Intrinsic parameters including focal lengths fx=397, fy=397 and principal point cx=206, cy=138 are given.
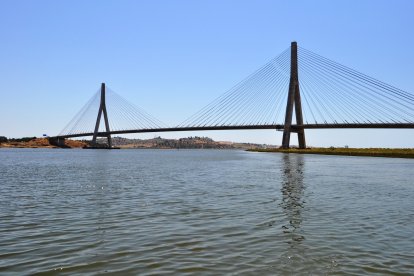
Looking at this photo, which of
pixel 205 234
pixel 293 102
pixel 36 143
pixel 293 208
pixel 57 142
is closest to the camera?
pixel 205 234

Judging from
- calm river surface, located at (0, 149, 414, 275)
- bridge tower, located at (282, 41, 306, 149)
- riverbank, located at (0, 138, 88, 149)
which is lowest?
calm river surface, located at (0, 149, 414, 275)

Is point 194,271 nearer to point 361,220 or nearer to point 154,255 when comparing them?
point 154,255

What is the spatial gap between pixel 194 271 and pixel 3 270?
334 centimetres

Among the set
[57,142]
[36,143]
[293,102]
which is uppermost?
[293,102]

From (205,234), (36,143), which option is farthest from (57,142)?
(205,234)

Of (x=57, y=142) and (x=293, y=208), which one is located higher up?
(x=57, y=142)

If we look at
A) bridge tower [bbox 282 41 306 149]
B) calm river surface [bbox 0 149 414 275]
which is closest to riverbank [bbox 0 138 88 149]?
bridge tower [bbox 282 41 306 149]

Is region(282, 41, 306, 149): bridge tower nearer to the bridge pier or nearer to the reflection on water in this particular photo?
the reflection on water

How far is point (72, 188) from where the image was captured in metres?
20.5

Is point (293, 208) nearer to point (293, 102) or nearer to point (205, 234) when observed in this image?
point (205, 234)

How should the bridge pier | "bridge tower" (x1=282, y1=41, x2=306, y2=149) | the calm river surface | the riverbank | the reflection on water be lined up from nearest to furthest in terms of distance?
the calm river surface, the reflection on water, "bridge tower" (x1=282, y1=41, x2=306, y2=149), the bridge pier, the riverbank

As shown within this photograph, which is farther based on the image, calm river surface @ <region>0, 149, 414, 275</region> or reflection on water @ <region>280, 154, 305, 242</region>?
reflection on water @ <region>280, 154, 305, 242</region>

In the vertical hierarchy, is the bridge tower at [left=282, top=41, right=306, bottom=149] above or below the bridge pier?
above

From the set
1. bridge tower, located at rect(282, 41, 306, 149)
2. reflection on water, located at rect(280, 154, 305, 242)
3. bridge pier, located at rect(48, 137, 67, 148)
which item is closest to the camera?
reflection on water, located at rect(280, 154, 305, 242)
